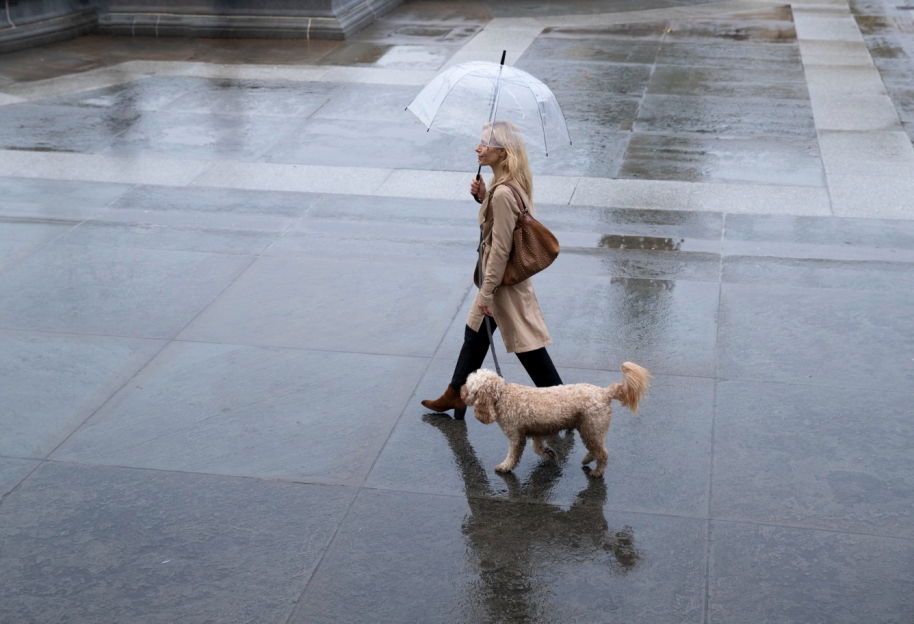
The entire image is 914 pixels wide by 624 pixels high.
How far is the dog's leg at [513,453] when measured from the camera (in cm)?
507

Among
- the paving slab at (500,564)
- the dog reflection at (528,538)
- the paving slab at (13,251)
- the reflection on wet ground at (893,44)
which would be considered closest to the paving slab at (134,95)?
the paving slab at (13,251)

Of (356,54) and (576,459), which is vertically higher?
(356,54)

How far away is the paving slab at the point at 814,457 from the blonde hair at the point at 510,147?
1.90 meters

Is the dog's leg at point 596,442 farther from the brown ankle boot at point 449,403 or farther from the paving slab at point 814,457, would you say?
the brown ankle boot at point 449,403

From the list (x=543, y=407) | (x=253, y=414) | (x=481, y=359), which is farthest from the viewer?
Answer: (x=253, y=414)

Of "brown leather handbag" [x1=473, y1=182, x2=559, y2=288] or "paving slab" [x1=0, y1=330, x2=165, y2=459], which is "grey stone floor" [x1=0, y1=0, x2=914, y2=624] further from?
"brown leather handbag" [x1=473, y1=182, x2=559, y2=288]

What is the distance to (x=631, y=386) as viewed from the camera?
479cm

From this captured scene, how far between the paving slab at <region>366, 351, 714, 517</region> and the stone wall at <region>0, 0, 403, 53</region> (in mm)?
11834

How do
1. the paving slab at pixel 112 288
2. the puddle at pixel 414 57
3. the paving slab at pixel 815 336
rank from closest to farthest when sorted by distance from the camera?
the paving slab at pixel 815 336, the paving slab at pixel 112 288, the puddle at pixel 414 57

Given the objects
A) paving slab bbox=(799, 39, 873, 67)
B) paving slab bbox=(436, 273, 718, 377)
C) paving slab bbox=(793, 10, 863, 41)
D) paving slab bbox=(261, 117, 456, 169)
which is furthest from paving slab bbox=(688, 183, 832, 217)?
paving slab bbox=(793, 10, 863, 41)

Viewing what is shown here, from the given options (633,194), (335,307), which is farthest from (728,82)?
(335,307)

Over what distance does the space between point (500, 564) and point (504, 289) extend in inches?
62.0

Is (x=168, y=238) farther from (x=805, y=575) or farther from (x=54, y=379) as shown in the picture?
(x=805, y=575)

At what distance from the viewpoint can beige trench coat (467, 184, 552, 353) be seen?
511 centimetres
